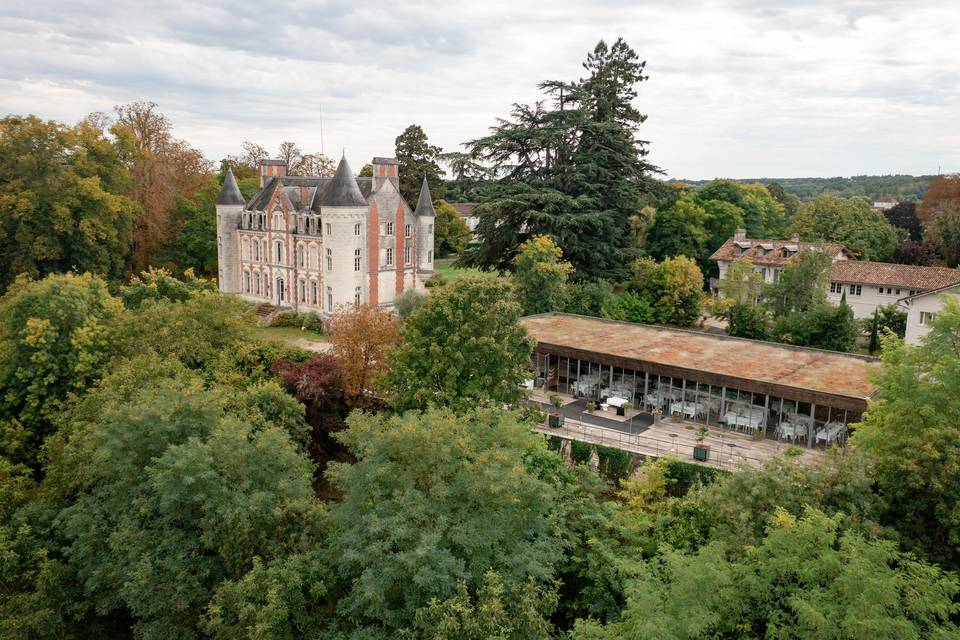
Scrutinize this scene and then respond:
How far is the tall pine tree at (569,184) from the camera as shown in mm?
40531

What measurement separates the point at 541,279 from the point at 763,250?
20.1 m

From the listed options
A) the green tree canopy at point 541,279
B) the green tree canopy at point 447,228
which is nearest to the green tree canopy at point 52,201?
the green tree canopy at point 541,279

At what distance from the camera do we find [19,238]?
39469 millimetres

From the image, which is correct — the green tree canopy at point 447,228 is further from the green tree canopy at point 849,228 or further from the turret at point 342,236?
the green tree canopy at point 849,228

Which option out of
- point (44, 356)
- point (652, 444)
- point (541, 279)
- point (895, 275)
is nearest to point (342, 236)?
point (541, 279)

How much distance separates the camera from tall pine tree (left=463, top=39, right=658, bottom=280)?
40531mm

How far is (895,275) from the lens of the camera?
4206 cm

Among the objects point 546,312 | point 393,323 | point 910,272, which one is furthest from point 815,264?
point 393,323

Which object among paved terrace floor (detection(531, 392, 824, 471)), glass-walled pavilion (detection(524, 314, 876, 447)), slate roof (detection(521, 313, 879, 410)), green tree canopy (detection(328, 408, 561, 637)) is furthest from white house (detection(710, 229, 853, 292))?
green tree canopy (detection(328, 408, 561, 637))

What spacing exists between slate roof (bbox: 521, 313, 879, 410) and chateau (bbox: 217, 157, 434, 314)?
11.8 m

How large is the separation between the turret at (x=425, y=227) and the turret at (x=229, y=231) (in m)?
11.5

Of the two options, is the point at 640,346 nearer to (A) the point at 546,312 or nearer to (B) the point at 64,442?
(A) the point at 546,312

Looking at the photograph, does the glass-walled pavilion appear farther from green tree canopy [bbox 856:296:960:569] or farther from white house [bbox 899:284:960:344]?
white house [bbox 899:284:960:344]

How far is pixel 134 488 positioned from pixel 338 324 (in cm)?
1055
